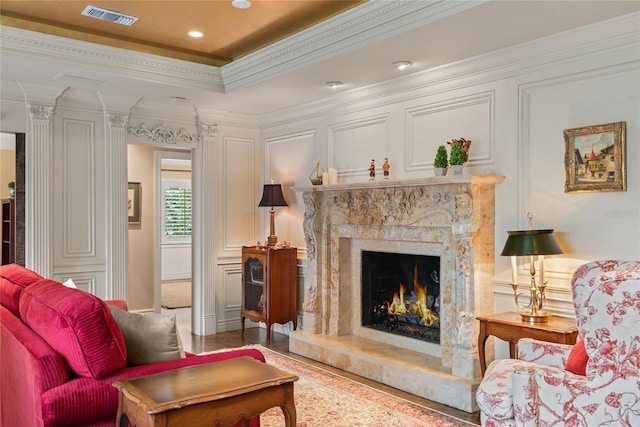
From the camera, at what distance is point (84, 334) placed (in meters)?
2.21

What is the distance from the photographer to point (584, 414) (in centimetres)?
221

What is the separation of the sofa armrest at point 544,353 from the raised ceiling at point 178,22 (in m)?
2.57

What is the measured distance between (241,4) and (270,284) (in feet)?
9.17

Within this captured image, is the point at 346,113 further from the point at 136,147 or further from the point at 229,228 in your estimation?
the point at 136,147

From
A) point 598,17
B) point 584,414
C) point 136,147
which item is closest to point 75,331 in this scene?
point 584,414

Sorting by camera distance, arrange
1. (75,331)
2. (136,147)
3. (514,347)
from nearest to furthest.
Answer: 1. (75,331)
2. (514,347)
3. (136,147)

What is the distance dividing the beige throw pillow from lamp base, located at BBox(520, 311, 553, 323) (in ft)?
7.08

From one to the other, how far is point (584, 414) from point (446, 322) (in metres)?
1.91

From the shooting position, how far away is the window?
426 inches

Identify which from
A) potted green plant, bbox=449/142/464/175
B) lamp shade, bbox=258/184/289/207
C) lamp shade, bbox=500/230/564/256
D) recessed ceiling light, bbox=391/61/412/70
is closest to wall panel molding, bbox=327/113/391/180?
recessed ceiling light, bbox=391/61/412/70

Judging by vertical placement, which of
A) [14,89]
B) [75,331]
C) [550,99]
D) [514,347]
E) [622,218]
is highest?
[14,89]

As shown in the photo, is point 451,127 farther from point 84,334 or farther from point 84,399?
point 84,399

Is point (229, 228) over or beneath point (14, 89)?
beneath

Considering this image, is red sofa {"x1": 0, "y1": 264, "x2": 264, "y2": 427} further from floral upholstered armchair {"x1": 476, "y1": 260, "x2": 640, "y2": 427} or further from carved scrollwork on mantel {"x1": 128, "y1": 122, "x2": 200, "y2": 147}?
carved scrollwork on mantel {"x1": 128, "y1": 122, "x2": 200, "y2": 147}
